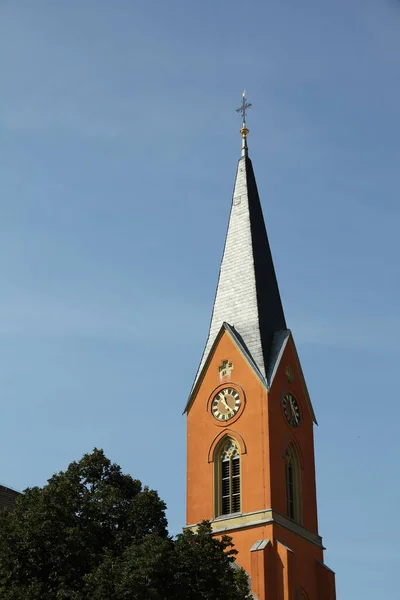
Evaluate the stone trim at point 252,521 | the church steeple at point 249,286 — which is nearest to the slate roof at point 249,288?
the church steeple at point 249,286

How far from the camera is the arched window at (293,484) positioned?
1816 inches

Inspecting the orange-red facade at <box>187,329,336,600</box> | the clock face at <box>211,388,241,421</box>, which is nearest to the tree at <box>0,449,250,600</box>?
the orange-red facade at <box>187,329,336,600</box>

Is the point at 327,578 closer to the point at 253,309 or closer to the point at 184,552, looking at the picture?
the point at 253,309

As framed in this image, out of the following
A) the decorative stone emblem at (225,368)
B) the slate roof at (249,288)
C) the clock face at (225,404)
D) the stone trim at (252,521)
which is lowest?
the stone trim at (252,521)

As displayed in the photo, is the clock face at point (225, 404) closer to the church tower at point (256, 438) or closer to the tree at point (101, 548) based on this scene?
the church tower at point (256, 438)

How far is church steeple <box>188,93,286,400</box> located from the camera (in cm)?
4875

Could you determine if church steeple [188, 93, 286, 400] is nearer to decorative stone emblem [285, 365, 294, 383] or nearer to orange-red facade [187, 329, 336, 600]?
orange-red facade [187, 329, 336, 600]

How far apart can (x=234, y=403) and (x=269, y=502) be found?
16.7ft

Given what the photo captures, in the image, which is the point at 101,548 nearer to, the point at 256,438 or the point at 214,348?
the point at 256,438

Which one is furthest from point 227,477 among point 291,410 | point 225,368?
point 225,368

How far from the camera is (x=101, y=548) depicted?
3189 cm

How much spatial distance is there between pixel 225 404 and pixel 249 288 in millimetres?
5724

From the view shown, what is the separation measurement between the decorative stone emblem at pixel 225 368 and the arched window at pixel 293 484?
13.5 feet

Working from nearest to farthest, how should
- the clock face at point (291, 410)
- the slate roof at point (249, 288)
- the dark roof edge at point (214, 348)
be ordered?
the clock face at point (291, 410), the dark roof edge at point (214, 348), the slate roof at point (249, 288)
